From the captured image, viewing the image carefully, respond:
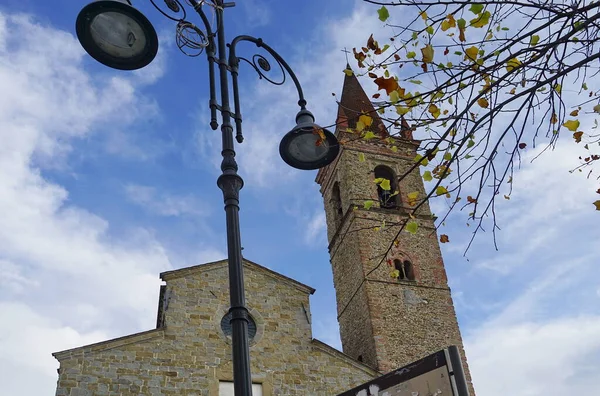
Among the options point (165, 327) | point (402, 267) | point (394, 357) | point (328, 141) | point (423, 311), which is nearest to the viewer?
point (328, 141)

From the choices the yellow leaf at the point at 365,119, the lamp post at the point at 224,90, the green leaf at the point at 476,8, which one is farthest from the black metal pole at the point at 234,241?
the green leaf at the point at 476,8

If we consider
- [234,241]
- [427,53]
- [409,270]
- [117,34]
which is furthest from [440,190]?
[409,270]

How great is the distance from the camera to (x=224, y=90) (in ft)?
14.6

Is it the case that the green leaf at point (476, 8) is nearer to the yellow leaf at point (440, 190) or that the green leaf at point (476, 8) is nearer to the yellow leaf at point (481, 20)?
the yellow leaf at point (481, 20)

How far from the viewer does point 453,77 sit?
4.02 m

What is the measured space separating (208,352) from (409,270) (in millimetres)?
7275

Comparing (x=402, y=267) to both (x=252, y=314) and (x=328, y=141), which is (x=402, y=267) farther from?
(x=328, y=141)

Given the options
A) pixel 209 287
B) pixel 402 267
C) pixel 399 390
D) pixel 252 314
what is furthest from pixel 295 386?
pixel 402 267

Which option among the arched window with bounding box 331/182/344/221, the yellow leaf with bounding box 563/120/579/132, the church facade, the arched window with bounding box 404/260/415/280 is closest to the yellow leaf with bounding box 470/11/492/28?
the yellow leaf with bounding box 563/120/579/132

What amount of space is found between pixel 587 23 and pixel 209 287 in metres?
10.9

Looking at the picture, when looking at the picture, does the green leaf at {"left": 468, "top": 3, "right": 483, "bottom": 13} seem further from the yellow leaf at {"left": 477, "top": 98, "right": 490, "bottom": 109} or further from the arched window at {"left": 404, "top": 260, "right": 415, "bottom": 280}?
the arched window at {"left": 404, "top": 260, "right": 415, "bottom": 280}

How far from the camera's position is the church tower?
15.2 meters

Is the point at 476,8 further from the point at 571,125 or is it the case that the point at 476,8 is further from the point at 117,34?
the point at 117,34

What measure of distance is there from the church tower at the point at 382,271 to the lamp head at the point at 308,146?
8819 mm
